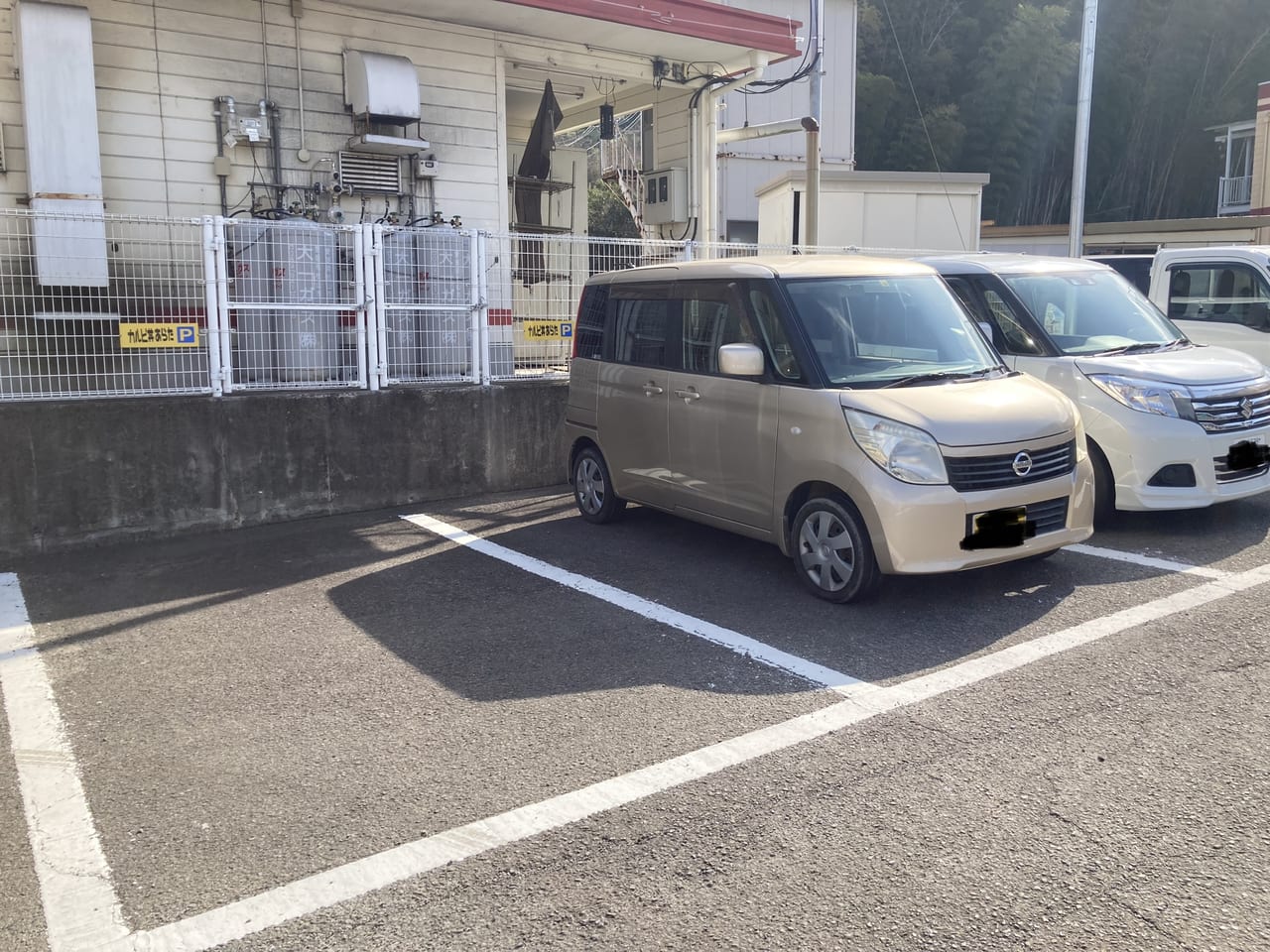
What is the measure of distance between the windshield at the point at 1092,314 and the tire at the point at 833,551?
9.19 ft

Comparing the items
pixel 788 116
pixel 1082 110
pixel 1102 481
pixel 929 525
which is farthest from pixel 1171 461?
pixel 788 116

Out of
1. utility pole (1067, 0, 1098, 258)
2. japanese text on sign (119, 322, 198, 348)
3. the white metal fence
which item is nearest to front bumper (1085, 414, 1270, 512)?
the white metal fence

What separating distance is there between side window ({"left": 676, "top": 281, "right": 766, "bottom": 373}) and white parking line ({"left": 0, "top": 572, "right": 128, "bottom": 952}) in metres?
3.83

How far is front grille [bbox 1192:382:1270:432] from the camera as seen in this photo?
259 inches

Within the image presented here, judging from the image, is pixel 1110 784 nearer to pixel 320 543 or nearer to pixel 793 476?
pixel 793 476

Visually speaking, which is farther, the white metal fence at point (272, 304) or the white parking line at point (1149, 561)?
the white metal fence at point (272, 304)

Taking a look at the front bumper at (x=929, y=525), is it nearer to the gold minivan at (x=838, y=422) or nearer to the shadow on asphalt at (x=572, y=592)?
Result: the gold minivan at (x=838, y=422)

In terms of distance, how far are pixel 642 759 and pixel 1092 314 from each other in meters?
5.40

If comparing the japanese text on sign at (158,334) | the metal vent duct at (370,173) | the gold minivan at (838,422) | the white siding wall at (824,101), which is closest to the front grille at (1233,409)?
the gold minivan at (838,422)

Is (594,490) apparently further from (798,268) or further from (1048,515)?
(1048,515)

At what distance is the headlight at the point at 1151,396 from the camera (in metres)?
6.56

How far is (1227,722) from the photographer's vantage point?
3.93m

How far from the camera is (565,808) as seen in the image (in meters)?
3.41

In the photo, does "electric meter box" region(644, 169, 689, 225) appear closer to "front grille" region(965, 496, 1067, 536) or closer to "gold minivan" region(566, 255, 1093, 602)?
"gold minivan" region(566, 255, 1093, 602)
